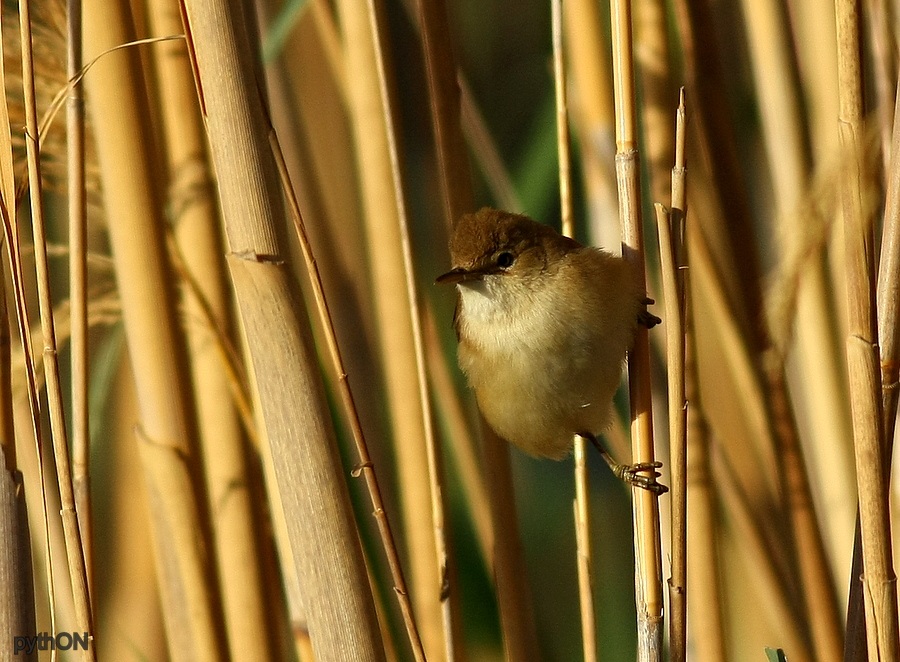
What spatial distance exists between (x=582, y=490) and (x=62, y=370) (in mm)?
1154

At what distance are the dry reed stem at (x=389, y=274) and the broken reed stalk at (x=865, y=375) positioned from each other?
0.86 metres

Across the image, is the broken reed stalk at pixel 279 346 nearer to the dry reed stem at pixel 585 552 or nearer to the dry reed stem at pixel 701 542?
the dry reed stem at pixel 585 552

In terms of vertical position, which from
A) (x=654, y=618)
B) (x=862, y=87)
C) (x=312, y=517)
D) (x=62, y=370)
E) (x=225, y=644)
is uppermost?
(x=862, y=87)

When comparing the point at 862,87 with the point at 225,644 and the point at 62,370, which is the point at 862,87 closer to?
the point at 225,644

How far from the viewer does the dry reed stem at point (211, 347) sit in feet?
5.04

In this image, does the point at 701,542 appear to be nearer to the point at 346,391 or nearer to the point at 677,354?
the point at 677,354

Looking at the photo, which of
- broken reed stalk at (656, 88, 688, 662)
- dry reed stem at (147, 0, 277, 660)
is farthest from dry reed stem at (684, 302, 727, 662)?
dry reed stem at (147, 0, 277, 660)

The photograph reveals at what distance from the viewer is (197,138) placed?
157cm

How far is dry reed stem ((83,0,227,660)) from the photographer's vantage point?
1.43m

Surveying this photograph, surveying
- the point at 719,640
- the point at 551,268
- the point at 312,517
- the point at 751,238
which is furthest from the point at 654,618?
the point at 751,238

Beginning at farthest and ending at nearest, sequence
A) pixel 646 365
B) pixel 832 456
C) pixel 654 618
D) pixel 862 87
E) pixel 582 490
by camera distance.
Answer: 1. pixel 832 456
2. pixel 582 490
3. pixel 646 365
4. pixel 654 618
5. pixel 862 87

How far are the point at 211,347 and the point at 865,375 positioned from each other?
110 centimetres

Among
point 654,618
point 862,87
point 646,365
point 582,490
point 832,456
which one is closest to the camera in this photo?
point 862,87

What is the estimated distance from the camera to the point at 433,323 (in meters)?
1.89
